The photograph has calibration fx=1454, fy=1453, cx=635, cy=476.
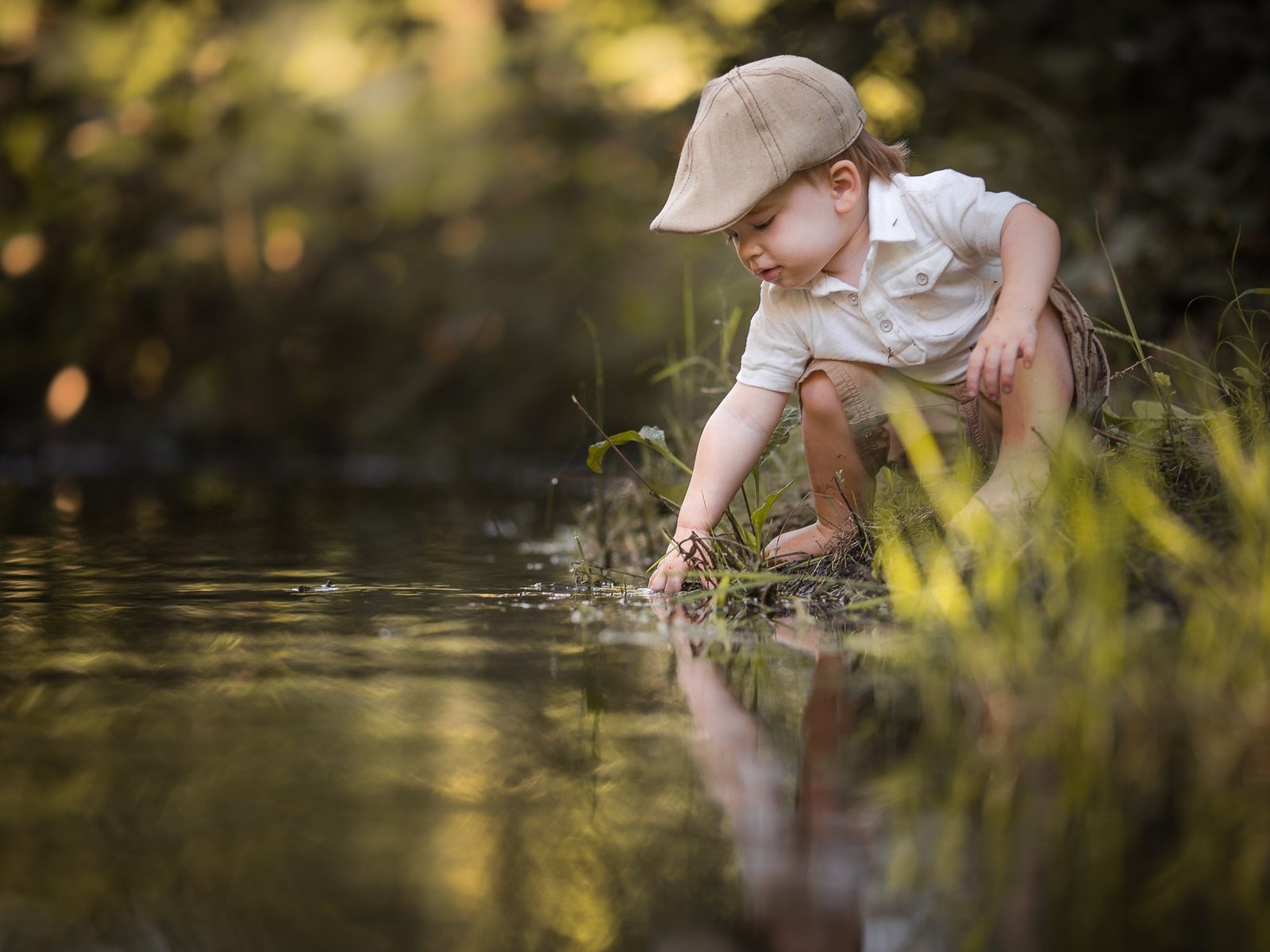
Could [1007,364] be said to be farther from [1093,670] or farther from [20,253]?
[20,253]

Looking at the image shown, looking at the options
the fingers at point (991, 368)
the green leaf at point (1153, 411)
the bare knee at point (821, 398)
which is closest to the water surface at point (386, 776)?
the bare knee at point (821, 398)

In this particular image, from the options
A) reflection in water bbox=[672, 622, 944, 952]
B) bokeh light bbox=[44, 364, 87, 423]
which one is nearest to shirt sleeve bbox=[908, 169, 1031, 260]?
reflection in water bbox=[672, 622, 944, 952]

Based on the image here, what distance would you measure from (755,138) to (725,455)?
0.48 meters

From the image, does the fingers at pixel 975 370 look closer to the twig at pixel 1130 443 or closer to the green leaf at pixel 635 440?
the twig at pixel 1130 443

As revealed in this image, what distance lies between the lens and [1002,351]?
1.93m

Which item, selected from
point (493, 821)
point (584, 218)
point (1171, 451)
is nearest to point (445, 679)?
point (493, 821)

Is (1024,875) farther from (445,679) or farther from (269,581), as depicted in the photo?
(269,581)

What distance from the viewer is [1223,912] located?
2.54 ft

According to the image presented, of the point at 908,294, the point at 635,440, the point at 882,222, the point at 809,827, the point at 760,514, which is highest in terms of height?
the point at 882,222

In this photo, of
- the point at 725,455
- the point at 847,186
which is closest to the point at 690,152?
the point at 847,186

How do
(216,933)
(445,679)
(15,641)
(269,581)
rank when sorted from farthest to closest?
1. (269,581)
2. (15,641)
3. (445,679)
4. (216,933)

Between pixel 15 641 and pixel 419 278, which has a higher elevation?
pixel 419 278

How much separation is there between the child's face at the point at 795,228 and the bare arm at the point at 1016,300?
246 mm

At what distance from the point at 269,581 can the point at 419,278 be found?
5.86 meters
